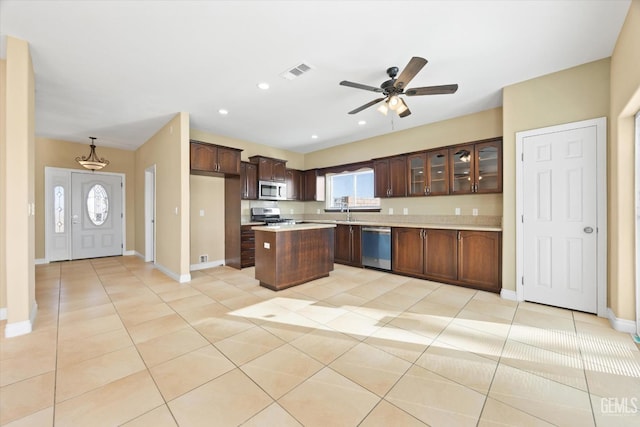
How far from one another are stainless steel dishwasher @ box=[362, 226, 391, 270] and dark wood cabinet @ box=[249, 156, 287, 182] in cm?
241

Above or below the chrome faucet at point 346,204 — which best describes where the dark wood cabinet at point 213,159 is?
above

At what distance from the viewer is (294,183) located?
6.82 metres

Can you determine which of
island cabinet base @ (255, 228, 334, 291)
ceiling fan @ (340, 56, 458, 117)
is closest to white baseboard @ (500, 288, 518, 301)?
island cabinet base @ (255, 228, 334, 291)

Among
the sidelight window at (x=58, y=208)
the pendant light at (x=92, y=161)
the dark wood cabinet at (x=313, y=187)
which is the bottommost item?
the sidelight window at (x=58, y=208)

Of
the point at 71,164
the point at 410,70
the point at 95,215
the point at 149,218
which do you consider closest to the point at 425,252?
the point at 410,70

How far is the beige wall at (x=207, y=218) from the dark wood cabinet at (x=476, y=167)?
4682 mm

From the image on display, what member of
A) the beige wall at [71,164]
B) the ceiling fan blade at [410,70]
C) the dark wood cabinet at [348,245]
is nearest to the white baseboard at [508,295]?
the dark wood cabinet at [348,245]

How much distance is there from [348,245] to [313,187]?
2.06m

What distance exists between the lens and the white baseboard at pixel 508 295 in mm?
3403

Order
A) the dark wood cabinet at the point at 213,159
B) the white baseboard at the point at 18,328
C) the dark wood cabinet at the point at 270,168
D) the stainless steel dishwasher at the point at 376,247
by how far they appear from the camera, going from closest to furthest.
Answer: the white baseboard at the point at 18,328
the dark wood cabinet at the point at 213,159
the stainless steel dishwasher at the point at 376,247
the dark wood cabinet at the point at 270,168

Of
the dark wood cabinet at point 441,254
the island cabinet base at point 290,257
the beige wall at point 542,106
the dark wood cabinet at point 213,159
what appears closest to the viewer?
the beige wall at point 542,106

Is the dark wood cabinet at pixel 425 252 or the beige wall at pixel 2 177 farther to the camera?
the dark wood cabinet at pixel 425 252

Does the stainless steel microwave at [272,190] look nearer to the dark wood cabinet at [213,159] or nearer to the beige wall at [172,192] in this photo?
the dark wood cabinet at [213,159]

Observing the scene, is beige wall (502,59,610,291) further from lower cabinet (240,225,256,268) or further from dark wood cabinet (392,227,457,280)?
lower cabinet (240,225,256,268)
